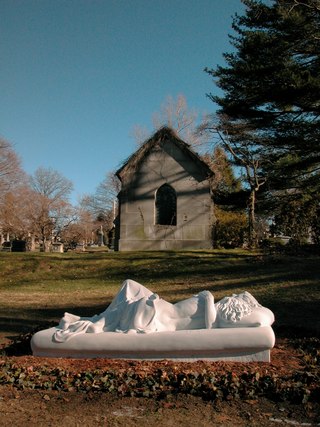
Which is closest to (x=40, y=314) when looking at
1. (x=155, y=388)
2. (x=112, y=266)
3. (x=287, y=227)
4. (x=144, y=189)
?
(x=155, y=388)

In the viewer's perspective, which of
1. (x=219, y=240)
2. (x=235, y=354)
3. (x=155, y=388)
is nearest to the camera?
(x=155, y=388)

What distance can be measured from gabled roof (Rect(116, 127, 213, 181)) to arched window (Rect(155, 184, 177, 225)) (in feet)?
5.70

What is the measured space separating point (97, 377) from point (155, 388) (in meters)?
0.71

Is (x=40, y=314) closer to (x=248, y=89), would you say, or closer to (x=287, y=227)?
(x=248, y=89)

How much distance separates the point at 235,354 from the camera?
226 inches

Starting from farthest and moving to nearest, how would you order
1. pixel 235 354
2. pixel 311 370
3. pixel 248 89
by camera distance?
1. pixel 248 89
2. pixel 235 354
3. pixel 311 370

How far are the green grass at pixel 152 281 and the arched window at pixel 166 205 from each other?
300cm

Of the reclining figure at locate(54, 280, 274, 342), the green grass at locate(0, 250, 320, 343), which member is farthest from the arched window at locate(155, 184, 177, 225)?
the reclining figure at locate(54, 280, 274, 342)

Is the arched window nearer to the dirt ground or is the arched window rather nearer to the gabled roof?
the gabled roof

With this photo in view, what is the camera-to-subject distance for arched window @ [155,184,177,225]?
21.8m

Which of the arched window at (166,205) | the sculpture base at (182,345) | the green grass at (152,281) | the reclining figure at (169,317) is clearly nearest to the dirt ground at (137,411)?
the sculpture base at (182,345)

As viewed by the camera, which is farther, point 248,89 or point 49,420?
point 248,89

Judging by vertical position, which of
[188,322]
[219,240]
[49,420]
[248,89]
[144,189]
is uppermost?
[248,89]

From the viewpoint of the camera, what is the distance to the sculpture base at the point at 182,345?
567 centimetres
